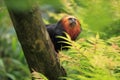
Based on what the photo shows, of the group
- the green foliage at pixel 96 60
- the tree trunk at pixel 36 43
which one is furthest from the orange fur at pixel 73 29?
the green foliage at pixel 96 60

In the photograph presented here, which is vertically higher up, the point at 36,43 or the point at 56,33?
the point at 36,43

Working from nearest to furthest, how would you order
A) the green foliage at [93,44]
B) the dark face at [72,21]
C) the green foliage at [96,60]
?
the green foliage at [93,44] → the green foliage at [96,60] → the dark face at [72,21]

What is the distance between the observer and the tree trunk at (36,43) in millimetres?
1035

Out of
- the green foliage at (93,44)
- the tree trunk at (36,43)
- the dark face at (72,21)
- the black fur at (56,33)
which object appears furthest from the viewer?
the black fur at (56,33)

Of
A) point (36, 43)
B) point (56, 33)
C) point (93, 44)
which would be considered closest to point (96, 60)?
point (93, 44)

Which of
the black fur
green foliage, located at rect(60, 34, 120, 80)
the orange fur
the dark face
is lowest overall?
the black fur

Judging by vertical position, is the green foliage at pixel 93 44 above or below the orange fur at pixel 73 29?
above

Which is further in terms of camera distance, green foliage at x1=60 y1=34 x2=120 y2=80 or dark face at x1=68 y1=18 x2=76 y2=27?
dark face at x1=68 y1=18 x2=76 y2=27

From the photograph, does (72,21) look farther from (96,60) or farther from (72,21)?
(96,60)

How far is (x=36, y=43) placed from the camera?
122 cm

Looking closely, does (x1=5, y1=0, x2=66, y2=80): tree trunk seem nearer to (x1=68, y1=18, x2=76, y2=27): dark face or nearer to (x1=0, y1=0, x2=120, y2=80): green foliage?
(x1=0, y1=0, x2=120, y2=80): green foliage

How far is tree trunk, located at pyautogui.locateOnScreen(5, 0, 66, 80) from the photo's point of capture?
3.40 ft

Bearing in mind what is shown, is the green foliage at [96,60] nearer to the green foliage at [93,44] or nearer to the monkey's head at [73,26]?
the green foliage at [93,44]

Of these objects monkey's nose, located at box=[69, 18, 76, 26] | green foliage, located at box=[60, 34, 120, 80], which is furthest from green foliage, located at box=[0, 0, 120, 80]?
monkey's nose, located at box=[69, 18, 76, 26]
